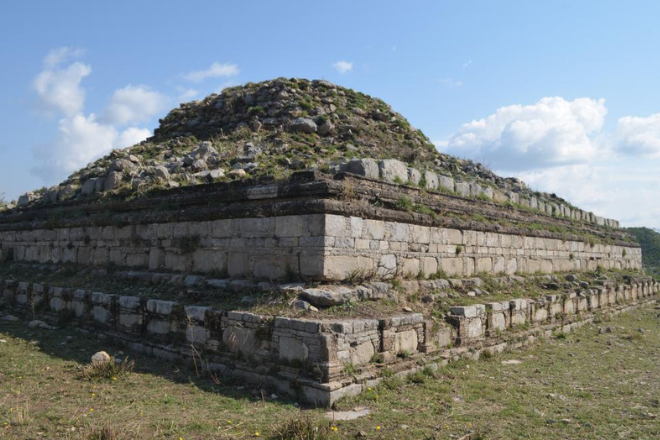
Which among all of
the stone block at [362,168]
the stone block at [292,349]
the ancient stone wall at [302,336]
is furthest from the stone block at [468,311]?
the stone block at [292,349]

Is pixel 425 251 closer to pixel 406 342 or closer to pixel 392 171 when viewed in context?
pixel 392 171

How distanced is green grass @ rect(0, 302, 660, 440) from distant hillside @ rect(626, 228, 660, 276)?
2995cm

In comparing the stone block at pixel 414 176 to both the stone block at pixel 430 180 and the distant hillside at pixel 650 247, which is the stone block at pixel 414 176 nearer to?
the stone block at pixel 430 180

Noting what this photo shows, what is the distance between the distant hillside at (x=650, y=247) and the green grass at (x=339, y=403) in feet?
98.3

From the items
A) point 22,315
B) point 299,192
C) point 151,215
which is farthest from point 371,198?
point 22,315

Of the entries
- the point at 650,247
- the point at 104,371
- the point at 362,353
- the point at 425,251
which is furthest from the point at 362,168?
the point at 650,247

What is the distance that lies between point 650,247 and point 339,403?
42.7 meters

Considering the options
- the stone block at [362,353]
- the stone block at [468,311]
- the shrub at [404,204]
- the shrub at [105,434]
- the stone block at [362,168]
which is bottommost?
the shrub at [105,434]

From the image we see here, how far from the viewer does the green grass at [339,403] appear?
546cm

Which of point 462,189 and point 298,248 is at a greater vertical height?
point 462,189

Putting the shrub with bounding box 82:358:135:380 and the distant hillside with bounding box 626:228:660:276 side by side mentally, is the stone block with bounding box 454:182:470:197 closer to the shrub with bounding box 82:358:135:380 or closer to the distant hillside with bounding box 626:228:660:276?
the shrub with bounding box 82:358:135:380

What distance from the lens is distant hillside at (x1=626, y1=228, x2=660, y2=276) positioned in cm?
3588

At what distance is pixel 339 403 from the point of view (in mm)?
6234

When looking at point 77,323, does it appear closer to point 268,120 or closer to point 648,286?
point 268,120
